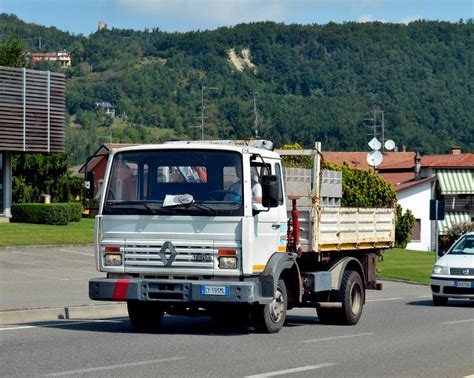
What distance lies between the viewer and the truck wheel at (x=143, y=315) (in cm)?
1627

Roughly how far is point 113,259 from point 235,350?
2775 millimetres

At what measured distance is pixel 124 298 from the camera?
15.0 metres

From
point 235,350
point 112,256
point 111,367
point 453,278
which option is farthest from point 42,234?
point 111,367

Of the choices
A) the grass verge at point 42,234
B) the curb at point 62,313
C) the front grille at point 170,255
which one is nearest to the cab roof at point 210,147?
the front grille at point 170,255

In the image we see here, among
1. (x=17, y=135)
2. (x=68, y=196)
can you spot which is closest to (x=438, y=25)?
(x=68, y=196)

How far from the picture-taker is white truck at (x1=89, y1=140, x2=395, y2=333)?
1488 centimetres

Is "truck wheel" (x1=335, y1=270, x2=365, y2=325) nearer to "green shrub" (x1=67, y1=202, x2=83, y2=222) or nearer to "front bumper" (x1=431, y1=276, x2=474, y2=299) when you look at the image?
"front bumper" (x1=431, y1=276, x2=474, y2=299)

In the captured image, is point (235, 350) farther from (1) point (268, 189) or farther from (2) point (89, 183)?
(2) point (89, 183)

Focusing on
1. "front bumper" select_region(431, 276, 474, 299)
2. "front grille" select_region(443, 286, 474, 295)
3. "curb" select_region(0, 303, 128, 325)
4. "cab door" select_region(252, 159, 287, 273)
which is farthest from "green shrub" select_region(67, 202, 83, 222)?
"cab door" select_region(252, 159, 287, 273)

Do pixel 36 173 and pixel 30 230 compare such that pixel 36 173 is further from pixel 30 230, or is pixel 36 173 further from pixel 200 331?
pixel 200 331

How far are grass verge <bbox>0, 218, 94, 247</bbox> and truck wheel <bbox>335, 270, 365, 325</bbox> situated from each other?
69.5 feet

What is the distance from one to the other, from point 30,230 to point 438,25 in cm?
16217

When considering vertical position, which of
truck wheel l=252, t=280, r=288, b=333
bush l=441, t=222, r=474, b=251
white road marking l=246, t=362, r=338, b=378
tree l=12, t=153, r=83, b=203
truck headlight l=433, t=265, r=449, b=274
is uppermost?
tree l=12, t=153, r=83, b=203

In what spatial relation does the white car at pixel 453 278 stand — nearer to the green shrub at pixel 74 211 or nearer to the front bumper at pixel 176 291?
the front bumper at pixel 176 291
